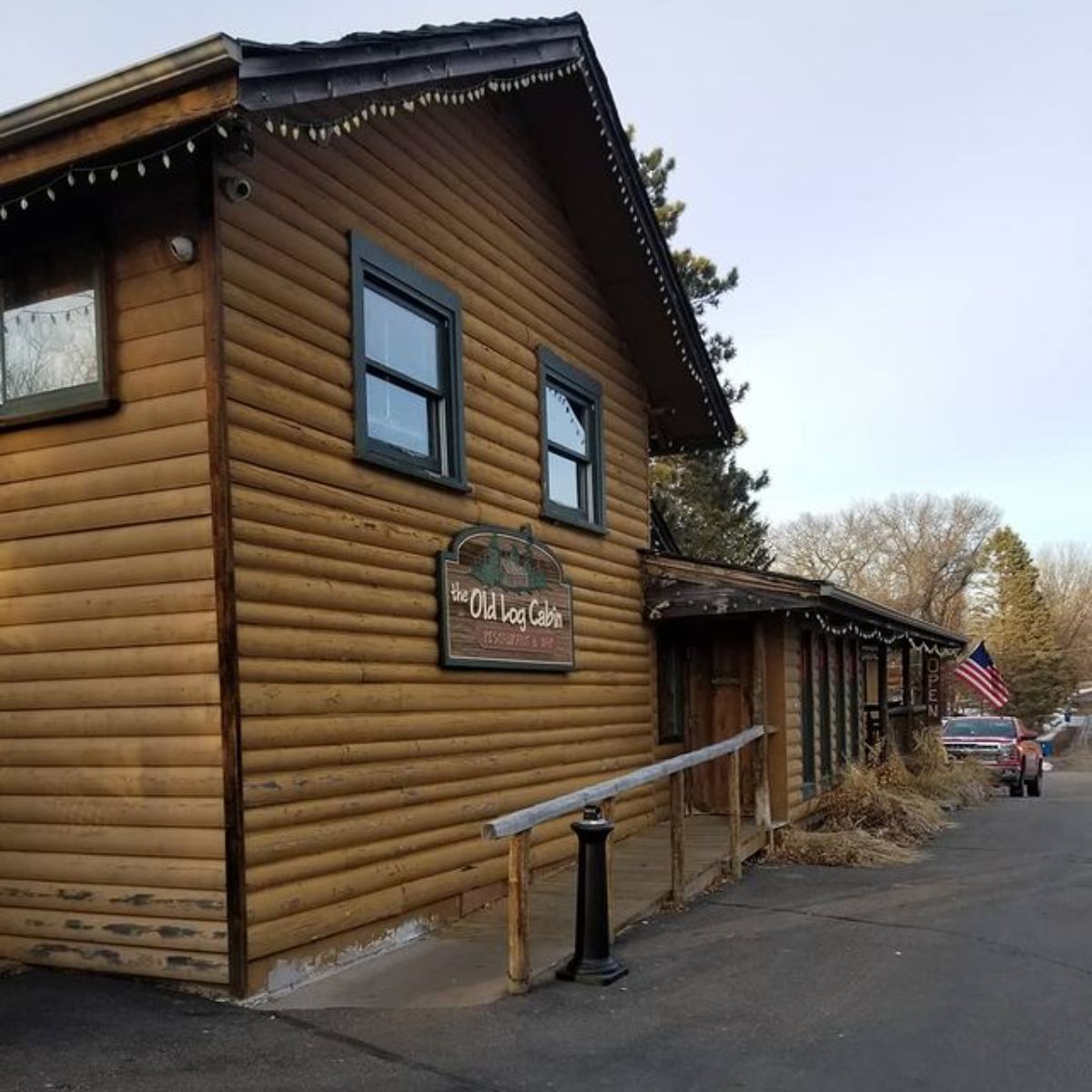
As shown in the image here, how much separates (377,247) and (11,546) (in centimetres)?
304

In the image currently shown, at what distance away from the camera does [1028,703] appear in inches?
→ 2432

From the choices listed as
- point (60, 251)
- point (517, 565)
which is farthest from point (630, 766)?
point (60, 251)

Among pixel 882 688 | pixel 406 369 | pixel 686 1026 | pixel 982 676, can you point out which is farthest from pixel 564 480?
pixel 982 676

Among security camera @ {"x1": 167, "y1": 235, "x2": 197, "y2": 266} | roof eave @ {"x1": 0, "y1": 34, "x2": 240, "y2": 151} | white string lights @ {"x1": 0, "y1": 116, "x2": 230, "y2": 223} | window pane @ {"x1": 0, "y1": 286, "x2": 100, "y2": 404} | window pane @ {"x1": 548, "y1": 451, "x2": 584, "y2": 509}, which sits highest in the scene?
roof eave @ {"x1": 0, "y1": 34, "x2": 240, "y2": 151}

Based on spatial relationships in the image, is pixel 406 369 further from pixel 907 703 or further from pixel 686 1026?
pixel 907 703

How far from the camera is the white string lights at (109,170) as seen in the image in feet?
17.9

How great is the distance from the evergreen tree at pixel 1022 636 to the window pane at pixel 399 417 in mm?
58854

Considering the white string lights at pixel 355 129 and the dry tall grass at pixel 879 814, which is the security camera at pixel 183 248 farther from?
the dry tall grass at pixel 879 814

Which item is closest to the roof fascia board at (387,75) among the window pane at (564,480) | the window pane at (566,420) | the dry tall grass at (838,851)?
the window pane at (566,420)

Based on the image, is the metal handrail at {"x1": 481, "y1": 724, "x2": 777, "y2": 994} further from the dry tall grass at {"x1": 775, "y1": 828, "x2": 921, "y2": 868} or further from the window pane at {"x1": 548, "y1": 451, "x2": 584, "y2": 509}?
the window pane at {"x1": 548, "y1": 451, "x2": 584, "y2": 509}

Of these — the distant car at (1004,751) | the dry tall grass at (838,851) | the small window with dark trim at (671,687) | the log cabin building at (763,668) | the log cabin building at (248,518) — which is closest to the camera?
the log cabin building at (248,518)

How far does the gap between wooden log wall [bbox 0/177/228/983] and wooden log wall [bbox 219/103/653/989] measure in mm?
250

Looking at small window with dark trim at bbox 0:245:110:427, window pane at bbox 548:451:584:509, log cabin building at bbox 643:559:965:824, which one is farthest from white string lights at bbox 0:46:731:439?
log cabin building at bbox 643:559:965:824

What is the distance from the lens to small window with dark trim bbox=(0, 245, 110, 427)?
6.31 m
